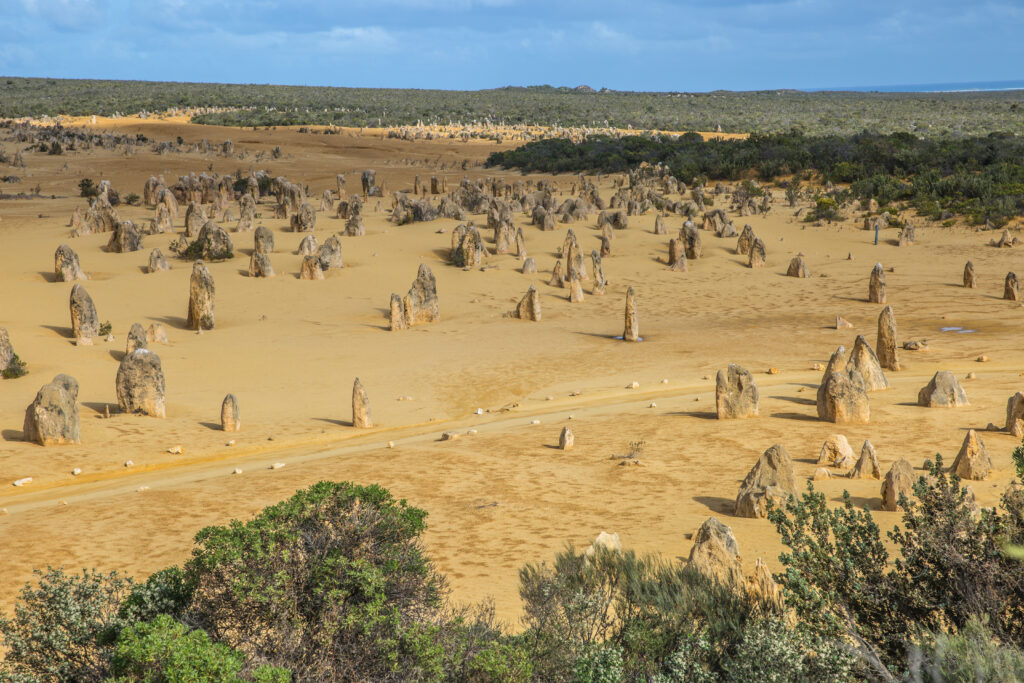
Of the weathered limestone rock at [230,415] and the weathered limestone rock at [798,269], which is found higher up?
the weathered limestone rock at [798,269]

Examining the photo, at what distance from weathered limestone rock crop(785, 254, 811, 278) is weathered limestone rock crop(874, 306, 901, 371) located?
1094 centimetres

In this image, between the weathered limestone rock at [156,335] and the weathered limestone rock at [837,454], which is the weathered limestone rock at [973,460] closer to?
the weathered limestone rock at [837,454]

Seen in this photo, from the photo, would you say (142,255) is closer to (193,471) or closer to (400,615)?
(193,471)

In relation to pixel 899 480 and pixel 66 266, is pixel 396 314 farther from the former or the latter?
pixel 899 480

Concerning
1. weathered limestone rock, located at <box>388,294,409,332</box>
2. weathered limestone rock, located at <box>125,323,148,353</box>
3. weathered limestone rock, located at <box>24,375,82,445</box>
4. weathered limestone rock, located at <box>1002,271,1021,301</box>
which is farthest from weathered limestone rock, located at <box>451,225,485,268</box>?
weathered limestone rock, located at <box>24,375,82,445</box>

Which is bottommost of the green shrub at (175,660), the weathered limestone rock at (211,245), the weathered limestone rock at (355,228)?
the green shrub at (175,660)

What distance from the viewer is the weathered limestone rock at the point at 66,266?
24703mm

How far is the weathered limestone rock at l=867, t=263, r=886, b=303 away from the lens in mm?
23750

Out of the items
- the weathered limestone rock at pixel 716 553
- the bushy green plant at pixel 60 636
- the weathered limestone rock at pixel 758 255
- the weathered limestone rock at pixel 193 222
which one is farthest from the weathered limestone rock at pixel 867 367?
the weathered limestone rock at pixel 193 222

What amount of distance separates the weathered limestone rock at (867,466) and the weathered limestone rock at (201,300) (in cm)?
1516

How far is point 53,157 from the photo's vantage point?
173 ft

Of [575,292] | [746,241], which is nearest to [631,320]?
[575,292]

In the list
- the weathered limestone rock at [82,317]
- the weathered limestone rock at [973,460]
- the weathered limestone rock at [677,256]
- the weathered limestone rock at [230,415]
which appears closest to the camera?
the weathered limestone rock at [973,460]

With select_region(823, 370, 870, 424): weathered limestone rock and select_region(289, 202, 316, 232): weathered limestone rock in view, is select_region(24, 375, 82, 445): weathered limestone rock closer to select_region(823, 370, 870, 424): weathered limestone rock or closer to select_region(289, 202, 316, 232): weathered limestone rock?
select_region(823, 370, 870, 424): weathered limestone rock
